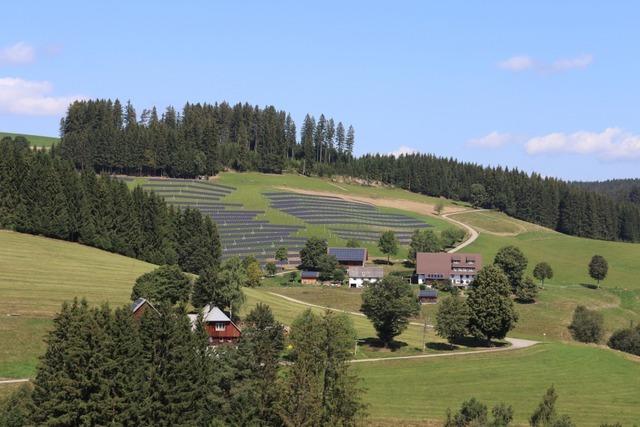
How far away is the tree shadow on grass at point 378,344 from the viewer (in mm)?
85562

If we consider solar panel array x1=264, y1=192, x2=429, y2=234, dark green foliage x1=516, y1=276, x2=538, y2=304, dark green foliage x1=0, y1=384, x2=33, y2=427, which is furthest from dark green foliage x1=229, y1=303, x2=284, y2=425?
solar panel array x1=264, y1=192, x2=429, y2=234

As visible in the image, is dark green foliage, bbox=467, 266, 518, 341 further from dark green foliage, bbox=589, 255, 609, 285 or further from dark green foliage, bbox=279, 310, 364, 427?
dark green foliage, bbox=589, 255, 609, 285

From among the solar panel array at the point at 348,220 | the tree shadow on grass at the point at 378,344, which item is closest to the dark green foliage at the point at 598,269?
the solar panel array at the point at 348,220

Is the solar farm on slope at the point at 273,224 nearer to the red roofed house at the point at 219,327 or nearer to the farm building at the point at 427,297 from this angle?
the farm building at the point at 427,297

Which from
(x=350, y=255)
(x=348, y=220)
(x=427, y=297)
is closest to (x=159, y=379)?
(x=427, y=297)

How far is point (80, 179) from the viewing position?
121125mm

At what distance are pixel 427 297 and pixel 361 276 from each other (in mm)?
15696

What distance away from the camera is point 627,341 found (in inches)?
4031

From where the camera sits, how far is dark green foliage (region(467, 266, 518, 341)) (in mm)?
89188

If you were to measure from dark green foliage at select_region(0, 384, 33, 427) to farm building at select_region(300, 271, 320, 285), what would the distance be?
9495 cm

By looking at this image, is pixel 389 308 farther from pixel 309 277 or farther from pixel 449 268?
pixel 449 268

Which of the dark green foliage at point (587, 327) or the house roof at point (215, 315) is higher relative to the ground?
the house roof at point (215, 315)

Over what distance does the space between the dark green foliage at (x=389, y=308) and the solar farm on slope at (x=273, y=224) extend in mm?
63937

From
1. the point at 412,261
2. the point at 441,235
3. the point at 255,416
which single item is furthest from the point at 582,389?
the point at 441,235
